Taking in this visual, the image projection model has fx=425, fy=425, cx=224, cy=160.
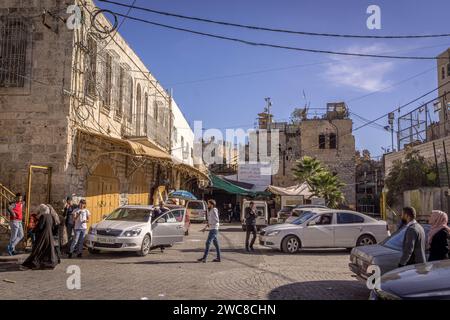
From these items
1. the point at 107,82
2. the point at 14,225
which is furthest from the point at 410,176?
the point at 14,225

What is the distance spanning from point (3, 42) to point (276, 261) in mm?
12206

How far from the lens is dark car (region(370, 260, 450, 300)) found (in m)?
4.59

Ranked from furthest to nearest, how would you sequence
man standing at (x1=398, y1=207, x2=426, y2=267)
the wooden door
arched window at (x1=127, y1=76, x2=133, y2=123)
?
1. arched window at (x1=127, y1=76, x2=133, y2=123)
2. the wooden door
3. man standing at (x1=398, y1=207, x2=426, y2=267)

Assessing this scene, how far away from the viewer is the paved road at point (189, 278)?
7719 mm

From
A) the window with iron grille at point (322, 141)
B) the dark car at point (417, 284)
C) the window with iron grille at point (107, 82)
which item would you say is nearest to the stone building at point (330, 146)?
the window with iron grille at point (322, 141)

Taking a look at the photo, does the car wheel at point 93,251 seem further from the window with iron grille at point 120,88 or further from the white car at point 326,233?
the window with iron grille at point 120,88

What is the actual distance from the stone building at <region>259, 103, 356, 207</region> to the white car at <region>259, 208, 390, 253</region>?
2939 cm

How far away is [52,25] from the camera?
15.0 metres

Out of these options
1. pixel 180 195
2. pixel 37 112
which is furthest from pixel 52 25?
pixel 180 195

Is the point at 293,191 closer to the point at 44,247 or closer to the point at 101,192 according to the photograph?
the point at 101,192

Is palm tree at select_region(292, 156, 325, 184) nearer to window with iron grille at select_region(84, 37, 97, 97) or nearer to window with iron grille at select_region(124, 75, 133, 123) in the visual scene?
window with iron grille at select_region(124, 75, 133, 123)

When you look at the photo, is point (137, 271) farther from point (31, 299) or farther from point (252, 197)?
point (252, 197)

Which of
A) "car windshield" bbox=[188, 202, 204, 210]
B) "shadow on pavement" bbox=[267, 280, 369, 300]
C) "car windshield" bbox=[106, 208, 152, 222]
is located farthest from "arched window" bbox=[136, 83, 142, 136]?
"shadow on pavement" bbox=[267, 280, 369, 300]

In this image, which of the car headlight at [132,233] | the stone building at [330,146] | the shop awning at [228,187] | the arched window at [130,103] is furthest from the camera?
the stone building at [330,146]
